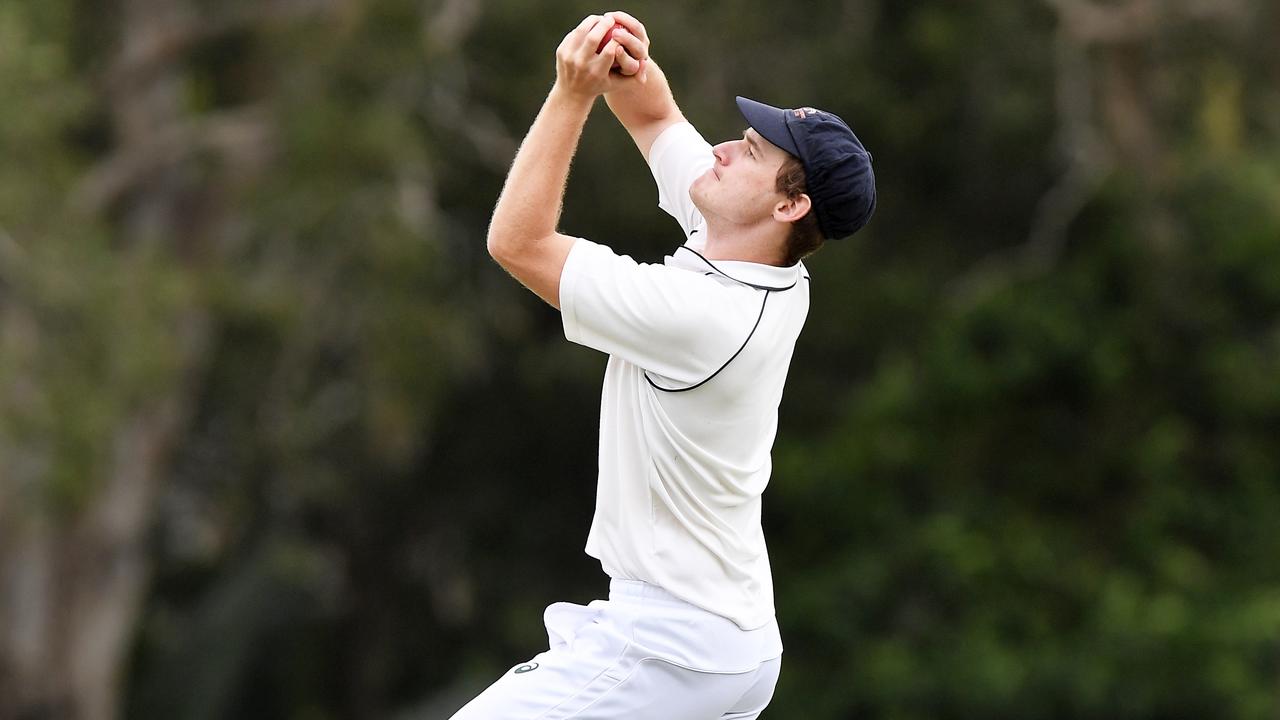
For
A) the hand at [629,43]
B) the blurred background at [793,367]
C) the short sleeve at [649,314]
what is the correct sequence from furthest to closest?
the blurred background at [793,367] < the hand at [629,43] < the short sleeve at [649,314]

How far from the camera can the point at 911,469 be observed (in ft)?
47.8

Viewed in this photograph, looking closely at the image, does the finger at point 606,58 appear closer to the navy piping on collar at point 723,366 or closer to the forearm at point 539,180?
the forearm at point 539,180

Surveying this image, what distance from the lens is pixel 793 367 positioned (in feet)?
50.3

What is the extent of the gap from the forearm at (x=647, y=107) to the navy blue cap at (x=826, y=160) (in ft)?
1.35

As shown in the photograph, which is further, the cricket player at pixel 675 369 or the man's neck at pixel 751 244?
the man's neck at pixel 751 244

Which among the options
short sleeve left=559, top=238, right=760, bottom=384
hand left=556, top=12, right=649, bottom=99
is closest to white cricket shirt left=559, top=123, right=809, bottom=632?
short sleeve left=559, top=238, right=760, bottom=384

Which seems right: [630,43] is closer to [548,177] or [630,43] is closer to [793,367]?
[548,177]

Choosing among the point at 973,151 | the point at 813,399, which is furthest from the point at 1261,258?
the point at 813,399

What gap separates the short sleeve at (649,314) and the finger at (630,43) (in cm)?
35

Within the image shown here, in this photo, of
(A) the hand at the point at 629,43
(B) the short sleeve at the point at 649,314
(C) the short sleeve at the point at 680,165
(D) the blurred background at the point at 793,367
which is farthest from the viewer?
(D) the blurred background at the point at 793,367

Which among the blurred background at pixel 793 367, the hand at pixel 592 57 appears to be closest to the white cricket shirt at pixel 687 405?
the hand at pixel 592 57

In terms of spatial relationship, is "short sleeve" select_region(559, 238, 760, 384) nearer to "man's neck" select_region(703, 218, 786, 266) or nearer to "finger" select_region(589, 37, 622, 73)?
"man's neck" select_region(703, 218, 786, 266)

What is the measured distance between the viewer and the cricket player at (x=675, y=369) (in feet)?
9.81

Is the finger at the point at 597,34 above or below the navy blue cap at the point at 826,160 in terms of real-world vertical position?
above
